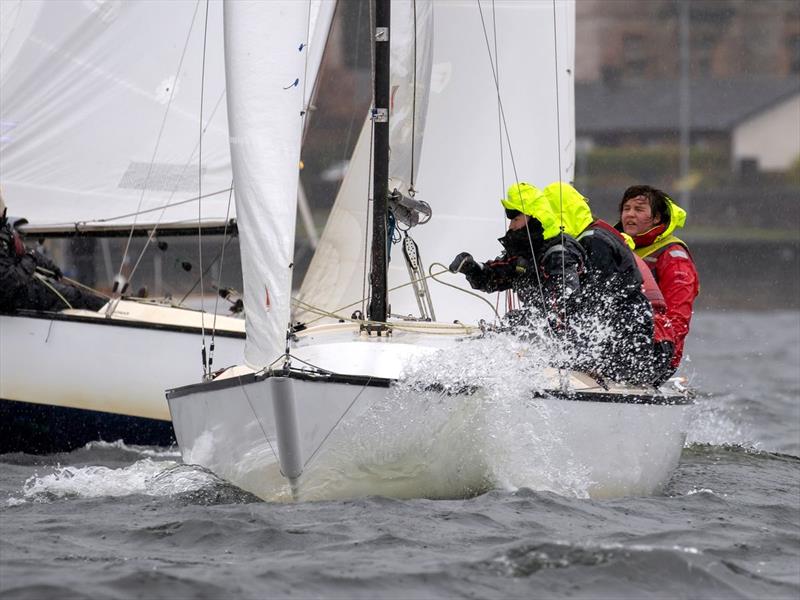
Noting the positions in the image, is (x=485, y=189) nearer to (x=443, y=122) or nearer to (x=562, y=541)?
(x=443, y=122)

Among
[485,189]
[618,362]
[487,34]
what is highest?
[487,34]

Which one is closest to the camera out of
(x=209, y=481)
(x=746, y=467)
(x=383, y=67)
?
(x=209, y=481)

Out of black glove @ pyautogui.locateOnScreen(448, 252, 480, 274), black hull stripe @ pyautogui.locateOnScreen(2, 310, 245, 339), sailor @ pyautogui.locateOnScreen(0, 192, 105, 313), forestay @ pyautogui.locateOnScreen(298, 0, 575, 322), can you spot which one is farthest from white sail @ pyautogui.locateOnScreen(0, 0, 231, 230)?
black glove @ pyautogui.locateOnScreen(448, 252, 480, 274)

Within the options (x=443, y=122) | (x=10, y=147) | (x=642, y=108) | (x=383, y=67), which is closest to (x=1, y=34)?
(x=10, y=147)

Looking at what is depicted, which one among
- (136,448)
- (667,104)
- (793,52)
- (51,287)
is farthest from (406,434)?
(793,52)

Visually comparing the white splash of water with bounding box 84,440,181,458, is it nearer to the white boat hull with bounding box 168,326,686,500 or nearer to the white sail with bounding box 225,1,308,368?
the white boat hull with bounding box 168,326,686,500

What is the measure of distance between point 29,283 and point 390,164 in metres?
2.30

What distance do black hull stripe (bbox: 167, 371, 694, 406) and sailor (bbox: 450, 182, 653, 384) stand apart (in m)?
0.24

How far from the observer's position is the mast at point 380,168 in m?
6.41

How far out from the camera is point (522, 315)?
610 cm

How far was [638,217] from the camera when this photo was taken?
6812mm

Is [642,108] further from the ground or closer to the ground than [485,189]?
further from the ground

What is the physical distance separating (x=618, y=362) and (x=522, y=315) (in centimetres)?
40

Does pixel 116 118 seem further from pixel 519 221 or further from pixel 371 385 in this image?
pixel 371 385
